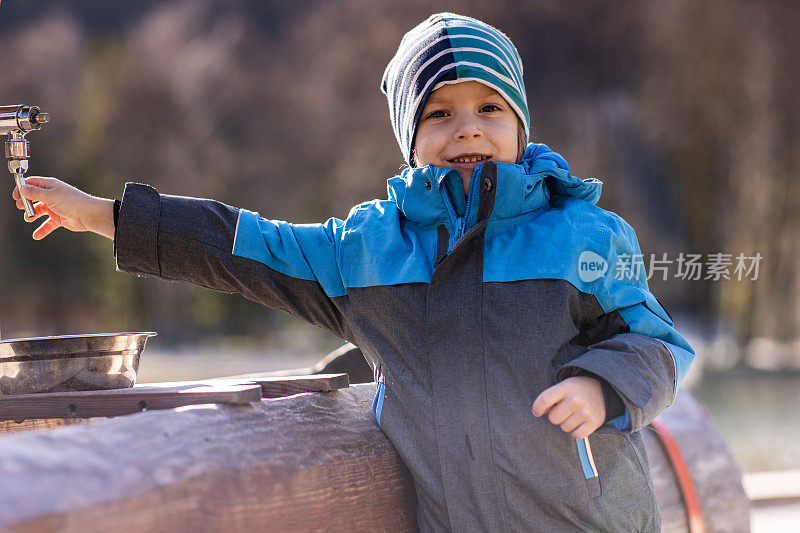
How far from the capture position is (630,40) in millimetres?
10609

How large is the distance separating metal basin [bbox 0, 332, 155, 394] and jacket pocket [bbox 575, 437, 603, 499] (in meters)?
0.77

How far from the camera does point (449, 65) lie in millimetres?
1688

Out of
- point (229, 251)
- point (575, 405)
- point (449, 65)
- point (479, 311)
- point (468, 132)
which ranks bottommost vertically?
point (575, 405)

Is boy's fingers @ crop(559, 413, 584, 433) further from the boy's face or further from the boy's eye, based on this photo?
the boy's eye

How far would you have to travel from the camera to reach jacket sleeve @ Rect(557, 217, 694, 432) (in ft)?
4.57

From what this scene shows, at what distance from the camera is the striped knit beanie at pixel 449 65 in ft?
5.56

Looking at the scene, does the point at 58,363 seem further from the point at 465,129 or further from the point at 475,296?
the point at 465,129

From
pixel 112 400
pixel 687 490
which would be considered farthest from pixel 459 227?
pixel 687 490

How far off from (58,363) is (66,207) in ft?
0.93

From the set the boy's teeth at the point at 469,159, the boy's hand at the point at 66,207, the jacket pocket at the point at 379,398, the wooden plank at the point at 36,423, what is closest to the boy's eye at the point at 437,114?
the boy's teeth at the point at 469,159

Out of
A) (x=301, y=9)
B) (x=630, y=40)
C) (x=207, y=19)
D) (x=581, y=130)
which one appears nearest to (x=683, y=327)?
(x=581, y=130)

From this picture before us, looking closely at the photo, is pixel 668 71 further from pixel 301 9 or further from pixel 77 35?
pixel 77 35

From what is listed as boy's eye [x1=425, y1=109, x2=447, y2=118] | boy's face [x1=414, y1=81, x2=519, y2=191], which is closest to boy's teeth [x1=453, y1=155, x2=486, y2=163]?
→ boy's face [x1=414, y1=81, x2=519, y2=191]

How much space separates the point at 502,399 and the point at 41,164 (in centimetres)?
1070
